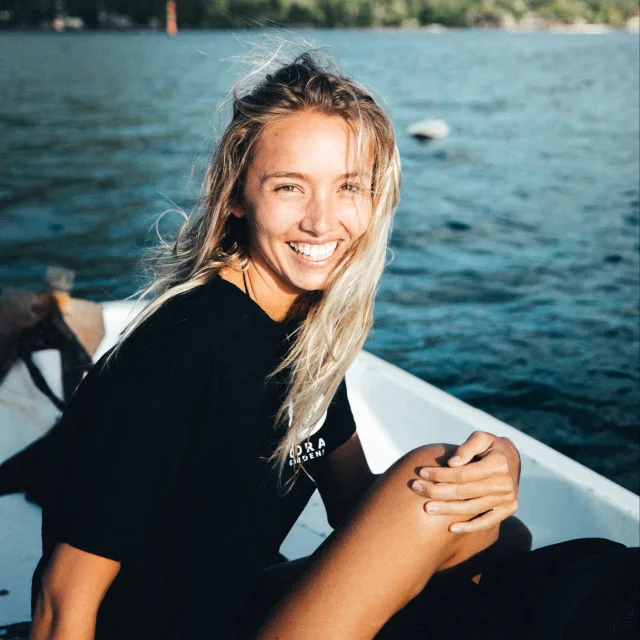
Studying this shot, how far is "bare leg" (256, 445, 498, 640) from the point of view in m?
1.55

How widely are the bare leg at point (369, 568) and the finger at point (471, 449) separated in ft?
0.21

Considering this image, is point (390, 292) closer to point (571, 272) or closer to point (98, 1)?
point (571, 272)

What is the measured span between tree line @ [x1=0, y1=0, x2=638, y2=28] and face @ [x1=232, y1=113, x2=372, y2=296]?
6742 cm

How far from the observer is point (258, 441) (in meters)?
1.71

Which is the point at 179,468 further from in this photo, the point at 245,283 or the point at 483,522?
the point at 483,522

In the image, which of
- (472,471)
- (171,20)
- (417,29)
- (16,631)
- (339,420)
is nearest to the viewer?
(472,471)

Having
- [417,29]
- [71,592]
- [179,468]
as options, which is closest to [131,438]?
[179,468]

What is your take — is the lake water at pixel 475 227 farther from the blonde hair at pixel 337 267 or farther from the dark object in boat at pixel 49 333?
the dark object in boat at pixel 49 333

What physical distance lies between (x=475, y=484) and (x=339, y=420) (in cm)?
52

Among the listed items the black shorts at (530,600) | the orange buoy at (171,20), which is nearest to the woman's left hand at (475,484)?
the black shorts at (530,600)

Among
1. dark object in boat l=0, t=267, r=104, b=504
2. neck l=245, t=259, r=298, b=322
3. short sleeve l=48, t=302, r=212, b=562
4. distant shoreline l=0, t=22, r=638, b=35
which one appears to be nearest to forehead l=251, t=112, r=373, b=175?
neck l=245, t=259, r=298, b=322

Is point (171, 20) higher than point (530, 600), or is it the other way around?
point (171, 20)

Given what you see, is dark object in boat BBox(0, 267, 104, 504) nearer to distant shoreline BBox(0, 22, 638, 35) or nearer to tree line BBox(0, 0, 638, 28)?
tree line BBox(0, 0, 638, 28)

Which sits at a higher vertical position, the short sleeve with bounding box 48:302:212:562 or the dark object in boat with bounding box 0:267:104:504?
the short sleeve with bounding box 48:302:212:562
